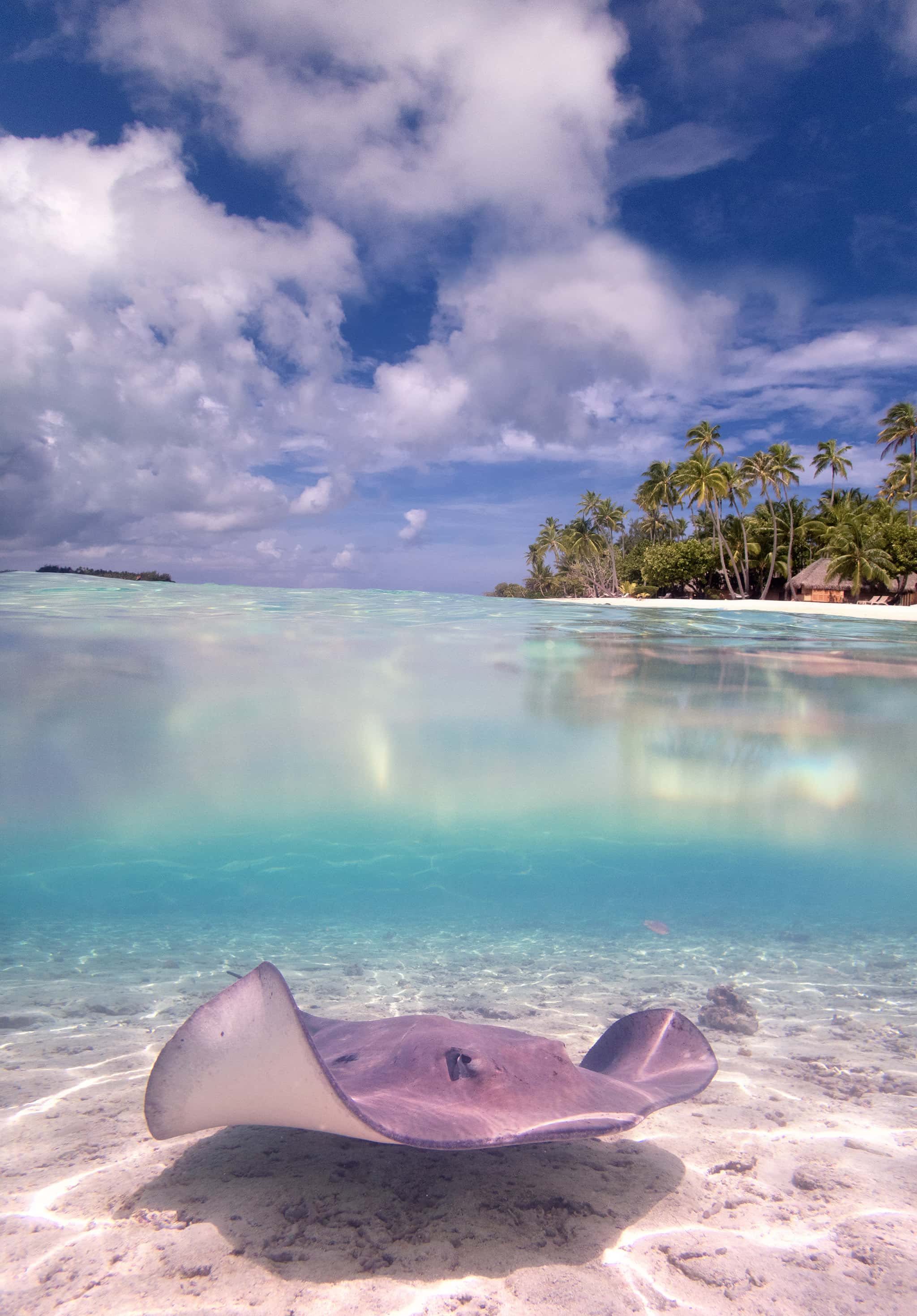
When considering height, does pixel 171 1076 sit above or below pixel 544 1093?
above

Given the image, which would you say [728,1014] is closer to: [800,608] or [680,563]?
[800,608]

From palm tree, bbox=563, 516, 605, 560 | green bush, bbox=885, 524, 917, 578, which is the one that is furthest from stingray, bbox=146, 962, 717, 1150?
palm tree, bbox=563, 516, 605, 560

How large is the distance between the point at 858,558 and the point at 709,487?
14.3 meters

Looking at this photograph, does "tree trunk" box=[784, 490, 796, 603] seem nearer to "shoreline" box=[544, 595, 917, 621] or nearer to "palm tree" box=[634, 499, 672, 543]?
"palm tree" box=[634, 499, 672, 543]

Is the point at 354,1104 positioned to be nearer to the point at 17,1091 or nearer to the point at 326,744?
the point at 17,1091

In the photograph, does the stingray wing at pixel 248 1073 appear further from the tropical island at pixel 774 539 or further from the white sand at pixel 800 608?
the tropical island at pixel 774 539

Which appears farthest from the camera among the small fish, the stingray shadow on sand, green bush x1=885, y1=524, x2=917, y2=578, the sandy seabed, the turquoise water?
green bush x1=885, y1=524, x2=917, y2=578

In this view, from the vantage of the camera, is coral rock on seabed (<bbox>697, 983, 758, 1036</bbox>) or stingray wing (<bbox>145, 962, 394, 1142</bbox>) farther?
coral rock on seabed (<bbox>697, 983, 758, 1036</bbox>)

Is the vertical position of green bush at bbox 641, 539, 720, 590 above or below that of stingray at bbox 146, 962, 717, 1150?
above

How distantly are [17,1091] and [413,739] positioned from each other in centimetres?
1686

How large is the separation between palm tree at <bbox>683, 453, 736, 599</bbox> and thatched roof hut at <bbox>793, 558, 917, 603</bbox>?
544cm

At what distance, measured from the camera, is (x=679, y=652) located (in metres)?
18.9

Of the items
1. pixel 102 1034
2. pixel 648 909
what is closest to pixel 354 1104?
pixel 102 1034

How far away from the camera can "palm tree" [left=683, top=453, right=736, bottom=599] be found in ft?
180
